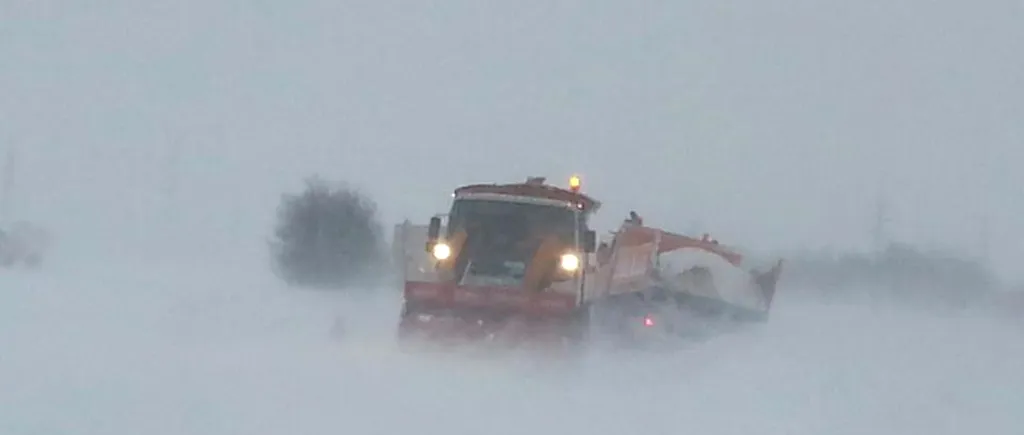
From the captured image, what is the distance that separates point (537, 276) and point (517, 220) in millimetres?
1134

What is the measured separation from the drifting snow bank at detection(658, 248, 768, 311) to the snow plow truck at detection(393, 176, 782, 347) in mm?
36

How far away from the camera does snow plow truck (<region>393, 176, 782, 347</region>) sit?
61.0ft

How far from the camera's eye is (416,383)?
14.8 metres

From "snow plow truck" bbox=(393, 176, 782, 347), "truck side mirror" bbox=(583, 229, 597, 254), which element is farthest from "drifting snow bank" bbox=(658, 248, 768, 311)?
"truck side mirror" bbox=(583, 229, 597, 254)

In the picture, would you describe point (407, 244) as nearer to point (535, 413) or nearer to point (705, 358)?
point (705, 358)

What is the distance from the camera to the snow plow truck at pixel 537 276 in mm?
18578

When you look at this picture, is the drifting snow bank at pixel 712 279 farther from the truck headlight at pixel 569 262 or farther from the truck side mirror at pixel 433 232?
the truck side mirror at pixel 433 232

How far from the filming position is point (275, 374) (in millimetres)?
14820

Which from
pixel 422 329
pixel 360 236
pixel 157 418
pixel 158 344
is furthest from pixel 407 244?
pixel 360 236

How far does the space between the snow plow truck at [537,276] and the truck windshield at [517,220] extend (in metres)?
0.01

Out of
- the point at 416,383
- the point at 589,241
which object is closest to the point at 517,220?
the point at 589,241

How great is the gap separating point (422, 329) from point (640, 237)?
255 inches

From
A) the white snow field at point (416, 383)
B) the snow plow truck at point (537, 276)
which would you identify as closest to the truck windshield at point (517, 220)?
the snow plow truck at point (537, 276)

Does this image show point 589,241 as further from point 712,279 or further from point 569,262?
point 712,279
